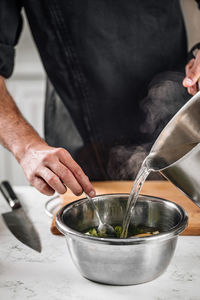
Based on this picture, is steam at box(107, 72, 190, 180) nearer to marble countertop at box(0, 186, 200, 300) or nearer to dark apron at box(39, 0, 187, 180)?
dark apron at box(39, 0, 187, 180)

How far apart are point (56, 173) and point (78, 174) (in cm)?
6

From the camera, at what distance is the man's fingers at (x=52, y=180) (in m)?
1.00

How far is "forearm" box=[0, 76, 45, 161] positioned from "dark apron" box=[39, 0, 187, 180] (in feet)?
1.02

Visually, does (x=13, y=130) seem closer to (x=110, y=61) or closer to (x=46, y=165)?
(x=46, y=165)

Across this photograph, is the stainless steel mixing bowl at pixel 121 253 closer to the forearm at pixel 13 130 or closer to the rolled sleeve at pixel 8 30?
the forearm at pixel 13 130

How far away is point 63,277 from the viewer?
3.02 ft

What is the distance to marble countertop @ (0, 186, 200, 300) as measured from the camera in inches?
33.4

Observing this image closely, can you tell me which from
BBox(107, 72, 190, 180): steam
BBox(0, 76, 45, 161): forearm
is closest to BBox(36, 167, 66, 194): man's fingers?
BBox(0, 76, 45, 161): forearm

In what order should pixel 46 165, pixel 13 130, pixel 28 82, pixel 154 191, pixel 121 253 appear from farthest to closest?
pixel 28 82 < pixel 154 191 < pixel 13 130 < pixel 46 165 < pixel 121 253

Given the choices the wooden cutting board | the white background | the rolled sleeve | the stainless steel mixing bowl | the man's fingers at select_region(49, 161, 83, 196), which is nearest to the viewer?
the stainless steel mixing bowl

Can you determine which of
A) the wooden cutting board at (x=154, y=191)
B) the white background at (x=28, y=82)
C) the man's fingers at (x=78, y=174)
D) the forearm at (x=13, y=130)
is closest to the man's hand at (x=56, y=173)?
the man's fingers at (x=78, y=174)

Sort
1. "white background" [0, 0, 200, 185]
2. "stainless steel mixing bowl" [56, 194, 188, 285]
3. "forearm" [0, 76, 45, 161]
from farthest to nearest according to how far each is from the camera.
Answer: "white background" [0, 0, 200, 185] < "forearm" [0, 76, 45, 161] < "stainless steel mixing bowl" [56, 194, 188, 285]

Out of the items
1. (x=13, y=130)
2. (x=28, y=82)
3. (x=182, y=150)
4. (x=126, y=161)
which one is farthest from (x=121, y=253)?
(x=28, y=82)

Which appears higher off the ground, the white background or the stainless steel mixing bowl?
the stainless steel mixing bowl
